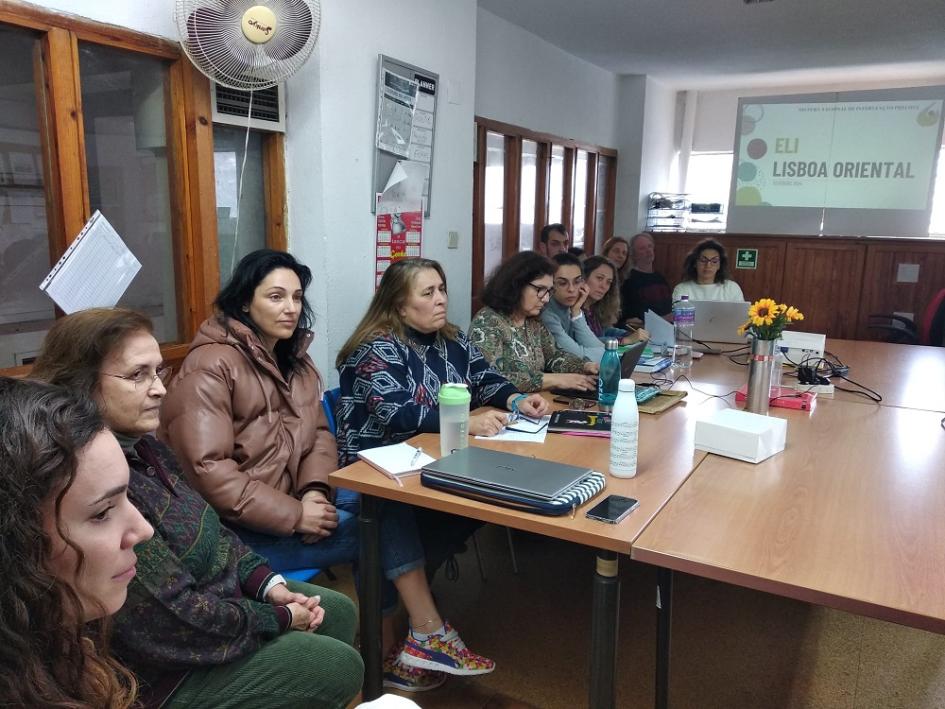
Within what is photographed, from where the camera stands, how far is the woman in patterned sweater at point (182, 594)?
120 centimetres

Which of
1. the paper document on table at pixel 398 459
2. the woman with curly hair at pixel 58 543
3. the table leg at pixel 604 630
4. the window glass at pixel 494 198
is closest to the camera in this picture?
the woman with curly hair at pixel 58 543

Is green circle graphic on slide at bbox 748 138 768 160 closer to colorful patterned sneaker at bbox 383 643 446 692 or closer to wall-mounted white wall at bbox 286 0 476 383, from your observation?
wall-mounted white wall at bbox 286 0 476 383

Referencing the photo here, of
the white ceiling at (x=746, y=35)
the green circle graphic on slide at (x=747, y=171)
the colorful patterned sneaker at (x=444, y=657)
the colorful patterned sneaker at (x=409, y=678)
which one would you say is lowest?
the colorful patterned sneaker at (x=409, y=678)

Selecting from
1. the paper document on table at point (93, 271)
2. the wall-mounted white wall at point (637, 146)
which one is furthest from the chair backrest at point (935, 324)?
the paper document on table at point (93, 271)

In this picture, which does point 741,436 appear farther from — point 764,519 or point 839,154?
point 839,154

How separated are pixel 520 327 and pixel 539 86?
2.85 meters

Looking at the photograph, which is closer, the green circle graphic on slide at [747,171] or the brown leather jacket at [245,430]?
the brown leather jacket at [245,430]

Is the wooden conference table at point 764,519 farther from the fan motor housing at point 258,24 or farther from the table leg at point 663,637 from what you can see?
the fan motor housing at point 258,24

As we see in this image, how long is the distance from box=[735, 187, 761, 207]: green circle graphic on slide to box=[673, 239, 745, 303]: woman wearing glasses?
5.93ft

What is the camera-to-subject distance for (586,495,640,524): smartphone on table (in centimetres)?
138

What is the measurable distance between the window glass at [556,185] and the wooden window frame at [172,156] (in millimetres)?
3057

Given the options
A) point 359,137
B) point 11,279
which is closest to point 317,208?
point 359,137

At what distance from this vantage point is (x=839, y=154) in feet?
18.4

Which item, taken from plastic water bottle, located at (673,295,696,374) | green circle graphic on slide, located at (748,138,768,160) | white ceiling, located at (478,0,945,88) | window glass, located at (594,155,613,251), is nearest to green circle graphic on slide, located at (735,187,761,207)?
green circle graphic on slide, located at (748,138,768,160)
